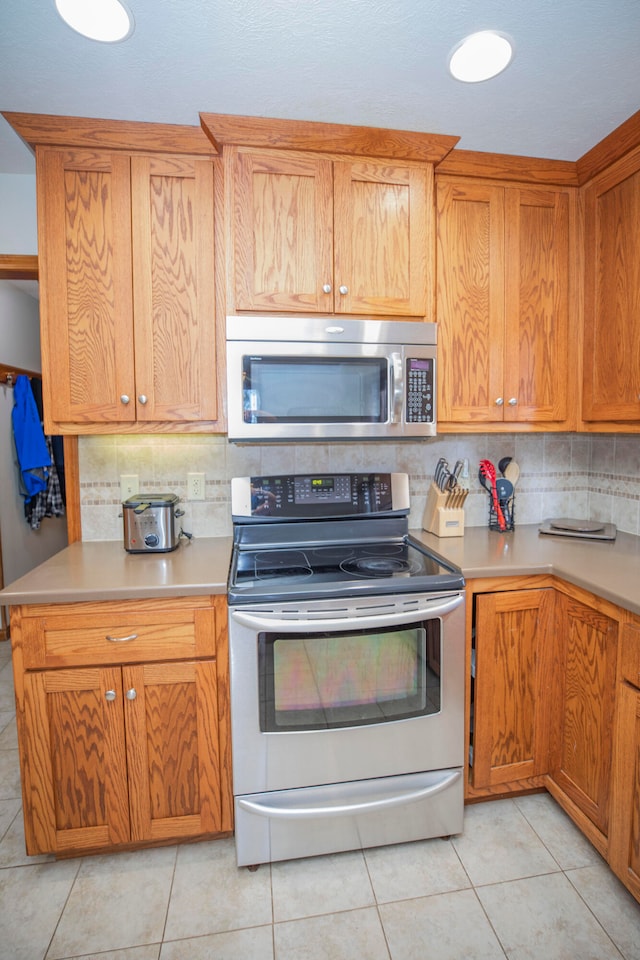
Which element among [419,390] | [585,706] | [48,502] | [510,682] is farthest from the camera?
[48,502]

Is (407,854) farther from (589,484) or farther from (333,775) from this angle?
(589,484)

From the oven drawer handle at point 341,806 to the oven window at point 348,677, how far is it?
237mm

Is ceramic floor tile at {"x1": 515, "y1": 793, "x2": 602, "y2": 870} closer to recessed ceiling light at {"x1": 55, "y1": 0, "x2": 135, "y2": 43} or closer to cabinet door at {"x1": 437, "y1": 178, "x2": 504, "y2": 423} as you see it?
cabinet door at {"x1": 437, "y1": 178, "x2": 504, "y2": 423}

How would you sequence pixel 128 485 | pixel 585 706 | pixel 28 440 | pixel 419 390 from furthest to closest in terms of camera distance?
pixel 28 440
pixel 128 485
pixel 419 390
pixel 585 706

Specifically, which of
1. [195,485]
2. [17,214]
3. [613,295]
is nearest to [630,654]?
[613,295]

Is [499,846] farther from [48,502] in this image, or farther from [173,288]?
[48,502]

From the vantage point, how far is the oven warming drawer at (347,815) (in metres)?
1.50

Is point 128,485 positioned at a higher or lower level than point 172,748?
higher

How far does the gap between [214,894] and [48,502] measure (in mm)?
3230

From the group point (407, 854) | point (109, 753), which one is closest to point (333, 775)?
point (407, 854)

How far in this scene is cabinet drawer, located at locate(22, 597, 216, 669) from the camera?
1447mm

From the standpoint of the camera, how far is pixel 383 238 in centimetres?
176

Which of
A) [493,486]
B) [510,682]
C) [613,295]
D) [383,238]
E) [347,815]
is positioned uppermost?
[383,238]

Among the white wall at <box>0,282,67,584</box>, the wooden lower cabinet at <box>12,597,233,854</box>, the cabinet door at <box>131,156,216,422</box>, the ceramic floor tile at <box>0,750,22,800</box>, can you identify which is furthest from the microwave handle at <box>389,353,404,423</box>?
the white wall at <box>0,282,67,584</box>
